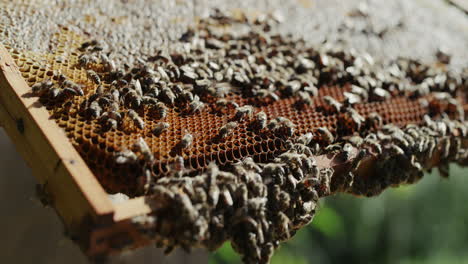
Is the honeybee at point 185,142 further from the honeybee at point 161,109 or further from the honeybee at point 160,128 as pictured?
the honeybee at point 161,109

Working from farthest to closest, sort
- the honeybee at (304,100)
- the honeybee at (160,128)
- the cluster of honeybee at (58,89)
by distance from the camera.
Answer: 1. the honeybee at (304,100)
2. the honeybee at (160,128)
3. the cluster of honeybee at (58,89)

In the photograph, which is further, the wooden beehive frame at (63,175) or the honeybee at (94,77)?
the honeybee at (94,77)

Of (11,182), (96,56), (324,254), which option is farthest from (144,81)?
(324,254)

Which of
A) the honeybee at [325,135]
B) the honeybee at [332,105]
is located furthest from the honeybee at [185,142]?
the honeybee at [332,105]

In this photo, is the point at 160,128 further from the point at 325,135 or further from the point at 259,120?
the point at 325,135

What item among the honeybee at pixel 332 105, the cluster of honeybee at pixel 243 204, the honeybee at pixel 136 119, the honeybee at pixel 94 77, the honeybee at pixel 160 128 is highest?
the honeybee at pixel 94 77

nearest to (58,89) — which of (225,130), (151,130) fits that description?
(151,130)
